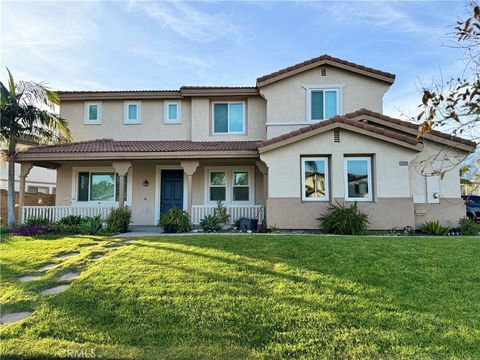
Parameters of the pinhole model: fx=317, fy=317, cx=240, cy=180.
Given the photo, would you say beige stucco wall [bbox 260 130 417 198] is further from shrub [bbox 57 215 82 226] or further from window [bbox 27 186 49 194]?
window [bbox 27 186 49 194]

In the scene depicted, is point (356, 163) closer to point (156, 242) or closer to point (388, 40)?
point (388, 40)

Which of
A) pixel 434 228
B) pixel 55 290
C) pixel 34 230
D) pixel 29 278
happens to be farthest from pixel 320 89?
pixel 34 230

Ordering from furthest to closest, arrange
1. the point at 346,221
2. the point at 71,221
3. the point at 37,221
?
the point at 37,221
the point at 71,221
the point at 346,221

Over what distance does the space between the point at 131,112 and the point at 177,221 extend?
7.29 meters

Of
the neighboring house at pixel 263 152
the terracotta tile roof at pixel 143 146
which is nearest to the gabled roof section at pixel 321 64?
the neighboring house at pixel 263 152

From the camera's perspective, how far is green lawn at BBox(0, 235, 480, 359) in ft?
13.6

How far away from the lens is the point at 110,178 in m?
16.1

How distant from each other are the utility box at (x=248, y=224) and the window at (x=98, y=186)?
7.01 metres

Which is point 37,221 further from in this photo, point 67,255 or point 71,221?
point 67,255

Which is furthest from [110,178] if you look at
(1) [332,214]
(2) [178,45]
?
(1) [332,214]

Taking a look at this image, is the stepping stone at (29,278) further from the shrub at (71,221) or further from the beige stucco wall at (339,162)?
the beige stucco wall at (339,162)

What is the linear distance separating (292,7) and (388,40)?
3443 mm

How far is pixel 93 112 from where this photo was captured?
16.6 metres

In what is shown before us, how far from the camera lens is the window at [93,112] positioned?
1656cm
